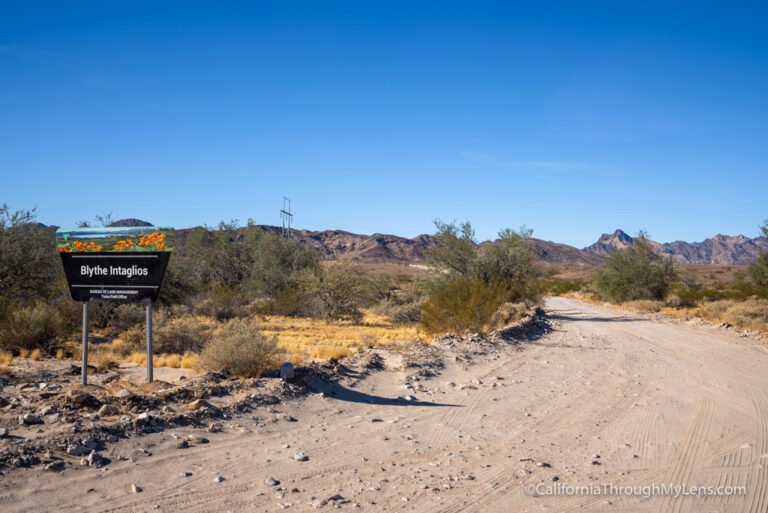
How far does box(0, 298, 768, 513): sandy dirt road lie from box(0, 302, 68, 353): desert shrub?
9963 mm

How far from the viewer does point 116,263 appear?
1001 centimetres

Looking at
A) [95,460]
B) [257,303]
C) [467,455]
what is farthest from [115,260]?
[257,303]

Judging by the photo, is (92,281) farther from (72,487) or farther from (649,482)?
(649,482)

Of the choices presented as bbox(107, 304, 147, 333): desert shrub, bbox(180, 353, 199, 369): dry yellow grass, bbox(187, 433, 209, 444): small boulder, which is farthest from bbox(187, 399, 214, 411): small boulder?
bbox(107, 304, 147, 333): desert shrub

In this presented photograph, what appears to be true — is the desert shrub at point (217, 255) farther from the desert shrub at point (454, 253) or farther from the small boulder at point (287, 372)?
the small boulder at point (287, 372)

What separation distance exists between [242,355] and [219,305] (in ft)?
62.2

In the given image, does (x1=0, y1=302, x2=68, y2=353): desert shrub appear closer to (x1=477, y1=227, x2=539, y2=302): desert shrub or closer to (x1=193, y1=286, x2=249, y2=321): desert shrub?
(x1=193, y1=286, x2=249, y2=321): desert shrub

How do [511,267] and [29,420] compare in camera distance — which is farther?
[511,267]

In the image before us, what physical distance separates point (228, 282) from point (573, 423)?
35706 millimetres

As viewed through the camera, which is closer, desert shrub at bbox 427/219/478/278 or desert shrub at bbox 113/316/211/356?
desert shrub at bbox 113/316/211/356

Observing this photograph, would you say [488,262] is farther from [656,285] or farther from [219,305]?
[656,285]

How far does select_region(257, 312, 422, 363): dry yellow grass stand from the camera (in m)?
16.4

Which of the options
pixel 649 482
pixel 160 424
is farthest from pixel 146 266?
pixel 649 482

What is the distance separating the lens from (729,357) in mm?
16172
